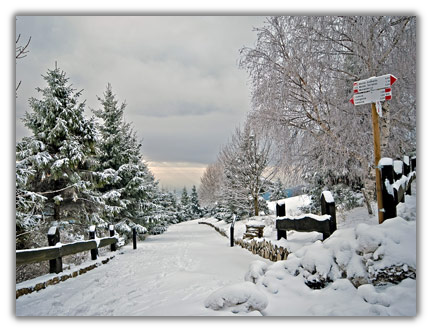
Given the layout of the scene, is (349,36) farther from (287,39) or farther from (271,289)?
(271,289)

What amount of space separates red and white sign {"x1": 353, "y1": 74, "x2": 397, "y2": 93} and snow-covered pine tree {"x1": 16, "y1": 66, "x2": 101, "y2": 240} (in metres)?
8.66

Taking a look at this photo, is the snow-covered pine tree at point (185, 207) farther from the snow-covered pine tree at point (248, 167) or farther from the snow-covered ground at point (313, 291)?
the snow-covered ground at point (313, 291)

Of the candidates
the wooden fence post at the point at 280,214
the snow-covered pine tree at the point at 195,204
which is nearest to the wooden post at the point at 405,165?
A: the wooden fence post at the point at 280,214

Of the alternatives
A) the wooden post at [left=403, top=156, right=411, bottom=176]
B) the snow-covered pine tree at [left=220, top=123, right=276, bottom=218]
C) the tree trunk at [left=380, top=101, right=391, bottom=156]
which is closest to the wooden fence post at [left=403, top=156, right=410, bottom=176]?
the wooden post at [left=403, top=156, right=411, bottom=176]

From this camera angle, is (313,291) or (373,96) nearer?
(313,291)

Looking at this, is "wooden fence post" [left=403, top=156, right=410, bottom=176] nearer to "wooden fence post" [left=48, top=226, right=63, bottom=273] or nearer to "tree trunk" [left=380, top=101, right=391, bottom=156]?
"tree trunk" [left=380, top=101, right=391, bottom=156]

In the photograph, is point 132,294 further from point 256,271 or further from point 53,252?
point 53,252

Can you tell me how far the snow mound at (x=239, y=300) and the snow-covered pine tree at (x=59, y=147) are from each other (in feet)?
25.3

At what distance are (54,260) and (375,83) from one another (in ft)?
19.5

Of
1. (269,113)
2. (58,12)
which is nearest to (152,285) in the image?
(58,12)

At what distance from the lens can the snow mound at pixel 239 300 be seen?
2.22m

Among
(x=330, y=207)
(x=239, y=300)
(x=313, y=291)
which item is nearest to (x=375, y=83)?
(x=330, y=207)

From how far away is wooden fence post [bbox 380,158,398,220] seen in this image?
2.92m

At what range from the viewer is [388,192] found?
9.62 feet
